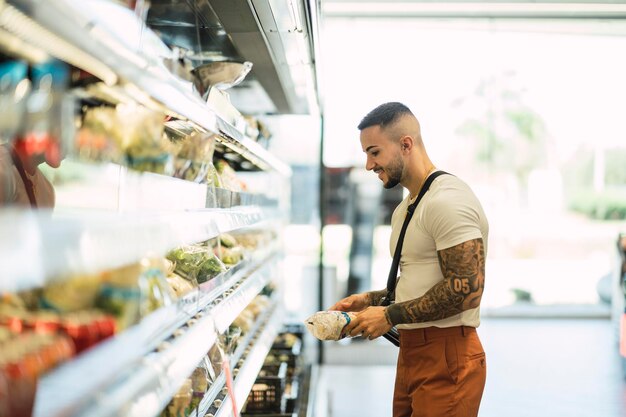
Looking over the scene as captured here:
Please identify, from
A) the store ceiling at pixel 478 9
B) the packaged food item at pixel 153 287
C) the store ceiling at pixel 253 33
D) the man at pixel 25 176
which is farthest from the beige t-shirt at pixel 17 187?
the store ceiling at pixel 478 9

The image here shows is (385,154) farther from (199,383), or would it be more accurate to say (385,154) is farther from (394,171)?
(199,383)

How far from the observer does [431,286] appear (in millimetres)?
2557

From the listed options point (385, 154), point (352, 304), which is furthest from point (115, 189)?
point (352, 304)

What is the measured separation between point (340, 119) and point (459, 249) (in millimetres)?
6106

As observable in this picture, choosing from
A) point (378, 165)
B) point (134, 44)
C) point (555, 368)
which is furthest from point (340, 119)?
point (134, 44)

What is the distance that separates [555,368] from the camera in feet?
20.6

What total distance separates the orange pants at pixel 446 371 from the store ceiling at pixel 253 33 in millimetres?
1400

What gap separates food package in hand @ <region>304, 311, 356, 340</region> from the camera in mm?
2465

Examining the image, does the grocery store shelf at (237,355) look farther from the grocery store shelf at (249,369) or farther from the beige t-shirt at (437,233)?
the beige t-shirt at (437,233)

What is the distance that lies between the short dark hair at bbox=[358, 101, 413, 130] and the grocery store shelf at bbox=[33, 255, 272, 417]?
102cm

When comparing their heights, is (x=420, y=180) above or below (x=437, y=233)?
above

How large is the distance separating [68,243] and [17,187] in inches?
39.9

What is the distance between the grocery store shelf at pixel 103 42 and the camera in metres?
0.90

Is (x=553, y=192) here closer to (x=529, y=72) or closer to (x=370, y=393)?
(x=529, y=72)
